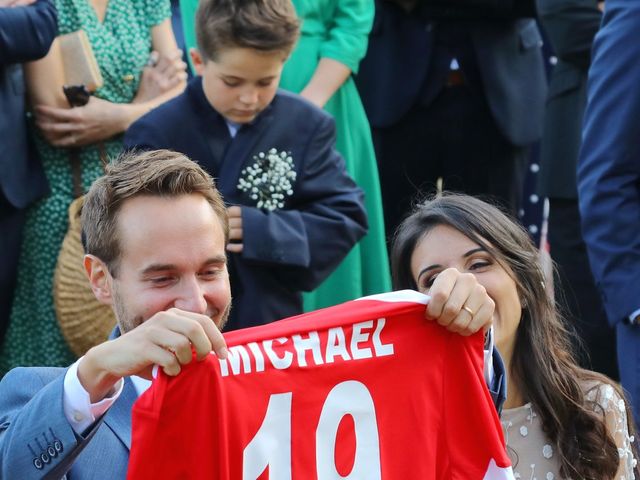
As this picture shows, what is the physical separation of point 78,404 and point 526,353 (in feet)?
4.99

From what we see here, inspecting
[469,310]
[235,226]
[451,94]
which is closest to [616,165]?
[235,226]

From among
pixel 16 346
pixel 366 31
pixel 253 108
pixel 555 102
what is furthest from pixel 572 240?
pixel 16 346

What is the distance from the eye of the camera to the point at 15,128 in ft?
14.3

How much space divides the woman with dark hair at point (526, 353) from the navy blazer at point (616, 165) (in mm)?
334

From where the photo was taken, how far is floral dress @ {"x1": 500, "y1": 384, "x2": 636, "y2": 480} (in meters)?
3.29

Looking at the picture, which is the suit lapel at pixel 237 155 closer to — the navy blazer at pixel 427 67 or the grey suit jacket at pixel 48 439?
the navy blazer at pixel 427 67

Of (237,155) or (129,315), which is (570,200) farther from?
(129,315)

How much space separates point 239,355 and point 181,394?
0.17m

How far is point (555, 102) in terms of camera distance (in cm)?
531

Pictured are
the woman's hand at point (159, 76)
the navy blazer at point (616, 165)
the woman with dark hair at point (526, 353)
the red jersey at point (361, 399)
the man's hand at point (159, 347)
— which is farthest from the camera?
the woman's hand at point (159, 76)

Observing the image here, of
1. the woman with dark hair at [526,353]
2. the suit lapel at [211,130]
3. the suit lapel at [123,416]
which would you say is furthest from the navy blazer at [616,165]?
the suit lapel at [123,416]

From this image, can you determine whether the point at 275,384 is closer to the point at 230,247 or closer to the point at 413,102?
the point at 230,247

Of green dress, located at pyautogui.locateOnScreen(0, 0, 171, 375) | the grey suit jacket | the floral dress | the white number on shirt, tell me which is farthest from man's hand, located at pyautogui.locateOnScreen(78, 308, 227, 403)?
green dress, located at pyautogui.locateOnScreen(0, 0, 171, 375)

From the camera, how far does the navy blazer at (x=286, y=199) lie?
4055 millimetres
